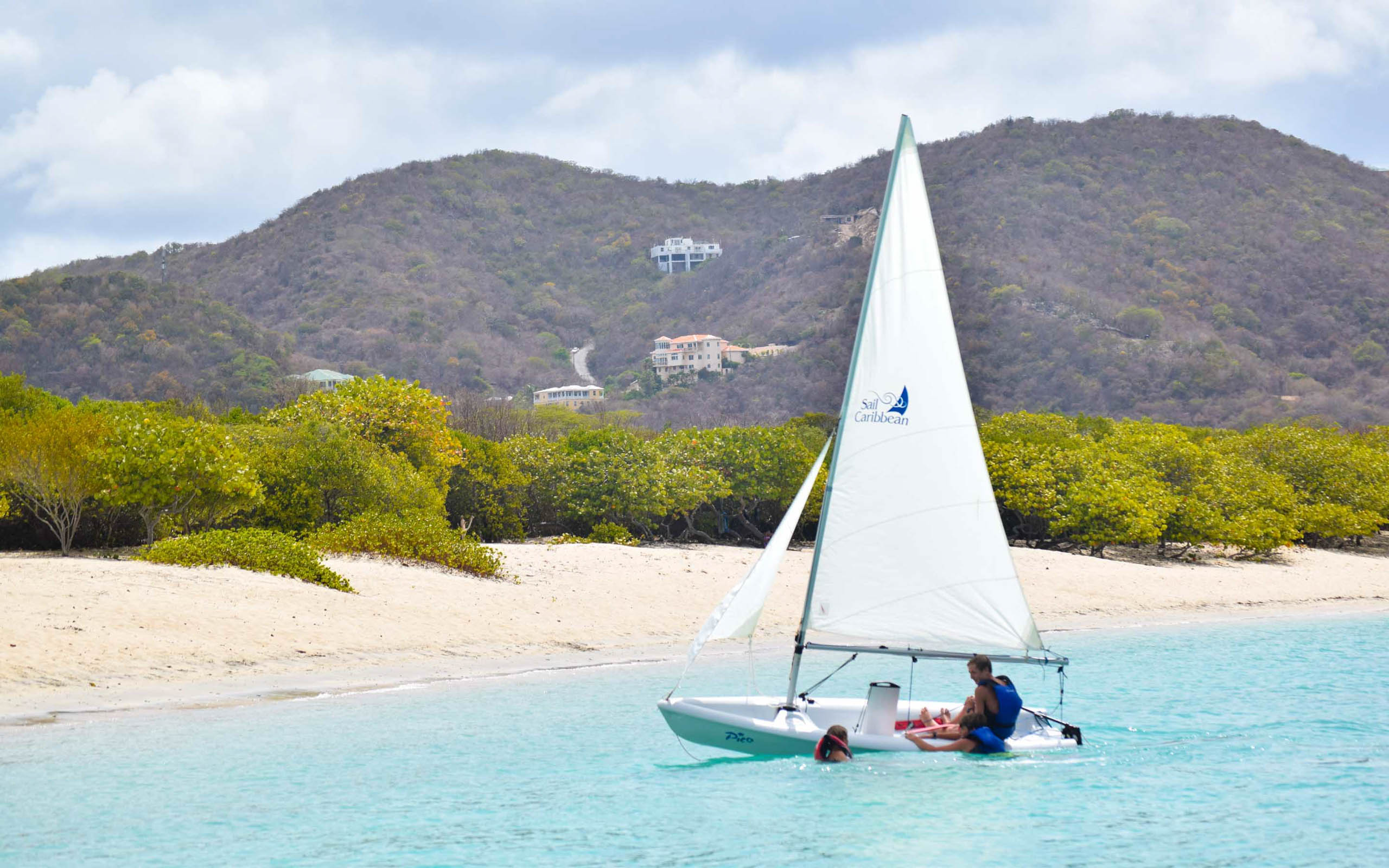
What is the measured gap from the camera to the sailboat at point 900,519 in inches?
480

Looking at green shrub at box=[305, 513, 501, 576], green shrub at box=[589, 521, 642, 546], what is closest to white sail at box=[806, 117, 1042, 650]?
green shrub at box=[305, 513, 501, 576]

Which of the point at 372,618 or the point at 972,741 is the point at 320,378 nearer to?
the point at 372,618

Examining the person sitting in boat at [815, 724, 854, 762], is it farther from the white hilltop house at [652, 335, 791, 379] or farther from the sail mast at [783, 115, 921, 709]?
the white hilltop house at [652, 335, 791, 379]

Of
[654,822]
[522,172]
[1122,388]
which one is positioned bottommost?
[654,822]

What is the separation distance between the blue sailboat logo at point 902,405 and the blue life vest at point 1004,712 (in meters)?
2.91

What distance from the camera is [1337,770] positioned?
1295 centimetres

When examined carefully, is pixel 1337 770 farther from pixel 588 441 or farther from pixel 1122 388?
pixel 1122 388

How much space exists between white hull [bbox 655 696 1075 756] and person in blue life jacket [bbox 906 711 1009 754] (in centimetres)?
13

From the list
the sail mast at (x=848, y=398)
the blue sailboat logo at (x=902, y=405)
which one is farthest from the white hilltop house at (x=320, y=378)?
the blue sailboat logo at (x=902, y=405)

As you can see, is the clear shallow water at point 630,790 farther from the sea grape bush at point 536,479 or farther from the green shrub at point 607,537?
the green shrub at point 607,537

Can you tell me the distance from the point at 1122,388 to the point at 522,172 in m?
114


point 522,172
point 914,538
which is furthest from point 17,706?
point 522,172

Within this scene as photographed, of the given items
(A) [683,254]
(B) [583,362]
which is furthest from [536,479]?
(A) [683,254]

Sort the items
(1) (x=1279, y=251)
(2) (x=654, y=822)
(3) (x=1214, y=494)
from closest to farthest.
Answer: (2) (x=654, y=822)
(3) (x=1214, y=494)
(1) (x=1279, y=251)
